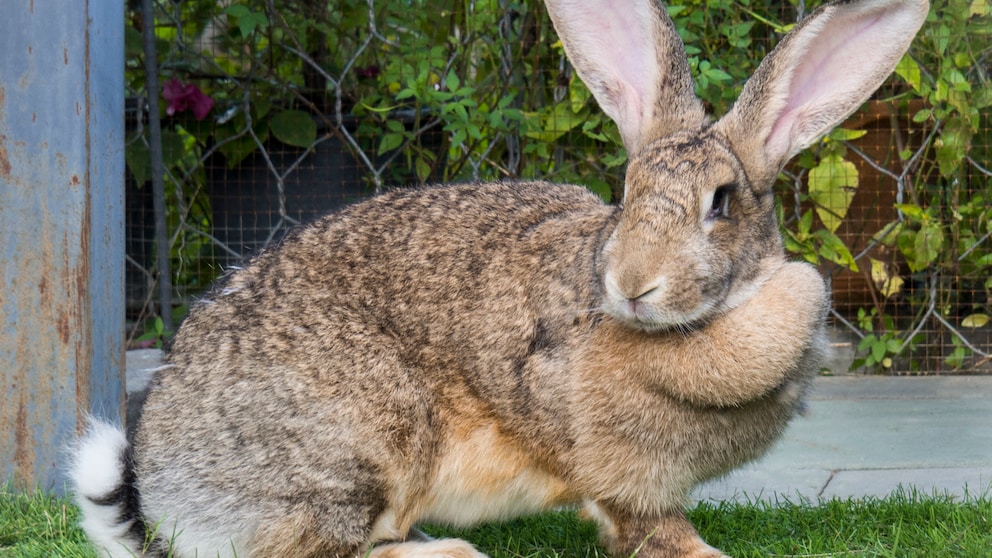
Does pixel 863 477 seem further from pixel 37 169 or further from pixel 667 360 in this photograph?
pixel 37 169

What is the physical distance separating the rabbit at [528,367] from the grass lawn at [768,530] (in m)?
0.20

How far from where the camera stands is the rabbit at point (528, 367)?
104 inches

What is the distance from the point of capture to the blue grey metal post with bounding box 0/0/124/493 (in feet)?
11.7

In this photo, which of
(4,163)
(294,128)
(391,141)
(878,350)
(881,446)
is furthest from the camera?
(294,128)

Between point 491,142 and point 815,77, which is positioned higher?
point 815,77

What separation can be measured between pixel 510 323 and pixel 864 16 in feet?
3.66

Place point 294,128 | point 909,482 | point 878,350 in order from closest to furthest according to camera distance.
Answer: point 909,482 → point 878,350 → point 294,128

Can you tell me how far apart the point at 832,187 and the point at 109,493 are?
3596 mm

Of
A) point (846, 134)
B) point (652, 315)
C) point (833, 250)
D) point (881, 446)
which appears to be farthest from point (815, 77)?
point (833, 250)

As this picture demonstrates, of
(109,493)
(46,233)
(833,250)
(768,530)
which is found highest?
(46,233)

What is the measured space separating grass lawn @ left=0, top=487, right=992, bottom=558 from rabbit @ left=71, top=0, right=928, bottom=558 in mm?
204

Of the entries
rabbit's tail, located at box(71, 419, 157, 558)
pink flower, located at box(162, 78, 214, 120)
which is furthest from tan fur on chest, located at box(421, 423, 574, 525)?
pink flower, located at box(162, 78, 214, 120)

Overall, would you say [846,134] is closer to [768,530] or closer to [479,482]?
[768,530]

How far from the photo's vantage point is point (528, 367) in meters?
2.86
